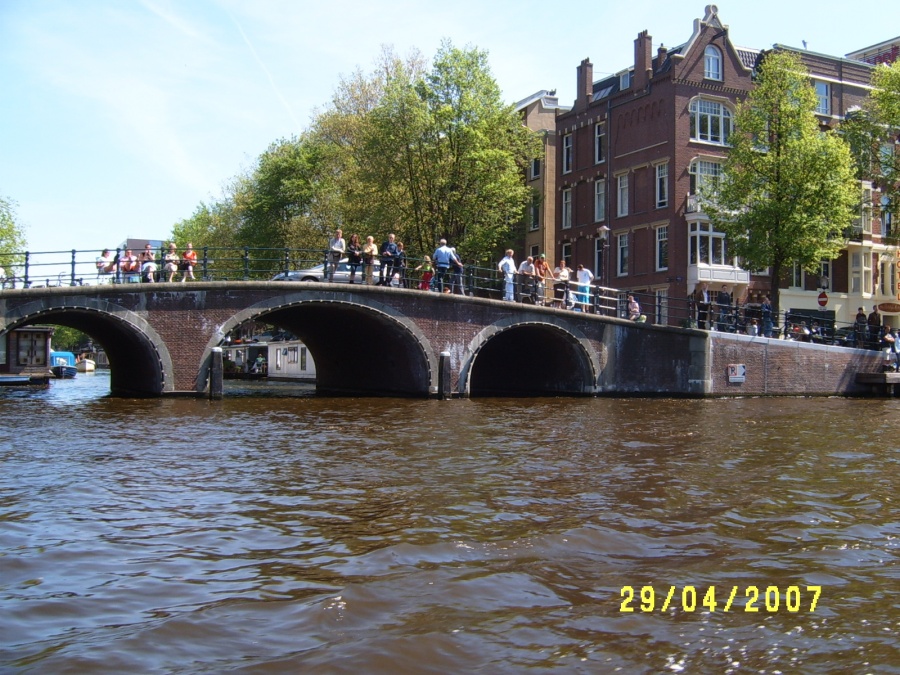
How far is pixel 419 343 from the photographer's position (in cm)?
2361

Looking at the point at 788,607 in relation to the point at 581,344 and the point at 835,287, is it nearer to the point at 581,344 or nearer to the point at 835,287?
the point at 581,344

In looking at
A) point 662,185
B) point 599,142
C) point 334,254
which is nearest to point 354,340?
point 334,254

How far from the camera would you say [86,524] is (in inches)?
282

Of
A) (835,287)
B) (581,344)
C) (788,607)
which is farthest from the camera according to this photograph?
(835,287)

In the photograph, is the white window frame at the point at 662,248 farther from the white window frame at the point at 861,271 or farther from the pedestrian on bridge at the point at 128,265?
the pedestrian on bridge at the point at 128,265

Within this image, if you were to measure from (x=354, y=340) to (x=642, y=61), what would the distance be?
19.5 meters

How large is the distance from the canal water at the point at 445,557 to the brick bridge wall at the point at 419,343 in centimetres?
859

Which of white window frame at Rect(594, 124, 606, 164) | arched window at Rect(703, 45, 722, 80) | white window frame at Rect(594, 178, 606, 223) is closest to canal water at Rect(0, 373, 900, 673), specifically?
arched window at Rect(703, 45, 722, 80)

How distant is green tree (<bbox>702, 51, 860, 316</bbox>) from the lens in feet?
95.2

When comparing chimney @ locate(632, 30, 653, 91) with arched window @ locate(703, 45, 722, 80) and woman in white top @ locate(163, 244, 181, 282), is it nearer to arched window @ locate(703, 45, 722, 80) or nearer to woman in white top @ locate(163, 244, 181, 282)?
arched window @ locate(703, 45, 722, 80)

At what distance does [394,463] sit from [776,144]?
80.5 feet

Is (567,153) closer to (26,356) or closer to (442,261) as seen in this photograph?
(442,261)

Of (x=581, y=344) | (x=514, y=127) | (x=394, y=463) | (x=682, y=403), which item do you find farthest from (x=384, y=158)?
(x=394, y=463)

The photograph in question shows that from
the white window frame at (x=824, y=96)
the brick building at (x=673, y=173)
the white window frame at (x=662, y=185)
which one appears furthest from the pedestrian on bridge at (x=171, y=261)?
the white window frame at (x=824, y=96)
